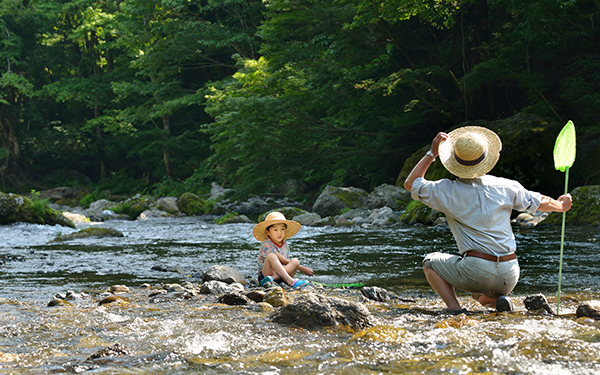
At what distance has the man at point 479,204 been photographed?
11.1 ft

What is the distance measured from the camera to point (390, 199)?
49.2ft

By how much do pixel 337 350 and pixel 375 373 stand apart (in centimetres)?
39

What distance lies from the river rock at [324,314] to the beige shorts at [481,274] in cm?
75

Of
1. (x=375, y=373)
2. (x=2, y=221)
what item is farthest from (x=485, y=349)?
(x=2, y=221)

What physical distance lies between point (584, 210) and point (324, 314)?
28.6 feet

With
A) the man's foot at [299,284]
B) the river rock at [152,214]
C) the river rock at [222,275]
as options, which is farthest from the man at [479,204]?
the river rock at [152,214]

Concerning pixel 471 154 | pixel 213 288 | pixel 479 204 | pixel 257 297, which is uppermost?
pixel 471 154

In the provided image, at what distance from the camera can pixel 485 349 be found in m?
2.59

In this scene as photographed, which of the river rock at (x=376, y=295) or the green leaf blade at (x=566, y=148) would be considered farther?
the river rock at (x=376, y=295)

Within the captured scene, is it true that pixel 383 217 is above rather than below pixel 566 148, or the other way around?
below

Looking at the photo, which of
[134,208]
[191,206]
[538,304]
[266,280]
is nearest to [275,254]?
[266,280]

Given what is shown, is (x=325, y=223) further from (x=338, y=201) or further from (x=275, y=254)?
(x=275, y=254)

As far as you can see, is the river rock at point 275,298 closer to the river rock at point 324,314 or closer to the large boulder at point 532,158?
the river rock at point 324,314

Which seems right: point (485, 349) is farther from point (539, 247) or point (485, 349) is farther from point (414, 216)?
point (414, 216)
